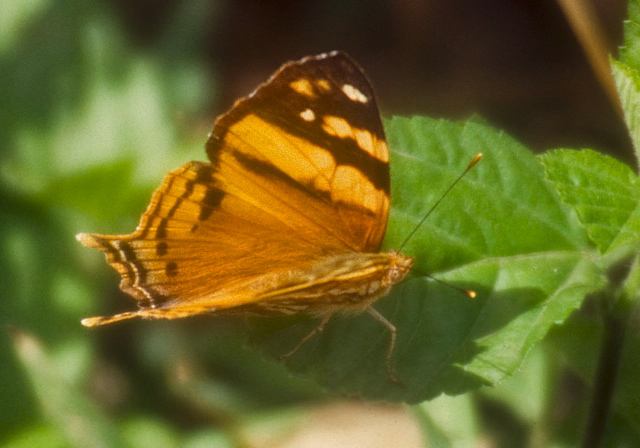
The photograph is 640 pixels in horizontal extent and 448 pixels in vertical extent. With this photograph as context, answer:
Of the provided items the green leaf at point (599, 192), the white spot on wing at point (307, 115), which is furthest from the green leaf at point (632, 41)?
the white spot on wing at point (307, 115)

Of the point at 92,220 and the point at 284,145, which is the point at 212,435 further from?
the point at 284,145

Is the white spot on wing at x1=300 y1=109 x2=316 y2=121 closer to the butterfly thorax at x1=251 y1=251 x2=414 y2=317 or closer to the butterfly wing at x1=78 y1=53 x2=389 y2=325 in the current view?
the butterfly wing at x1=78 y1=53 x2=389 y2=325

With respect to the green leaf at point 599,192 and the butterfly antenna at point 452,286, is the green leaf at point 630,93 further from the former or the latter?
the butterfly antenna at point 452,286

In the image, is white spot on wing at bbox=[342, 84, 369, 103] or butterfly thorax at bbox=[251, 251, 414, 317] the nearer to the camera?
butterfly thorax at bbox=[251, 251, 414, 317]

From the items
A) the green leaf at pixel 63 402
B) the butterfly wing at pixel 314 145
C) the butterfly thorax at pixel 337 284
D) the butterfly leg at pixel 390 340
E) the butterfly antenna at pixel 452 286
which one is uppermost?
the butterfly wing at pixel 314 145

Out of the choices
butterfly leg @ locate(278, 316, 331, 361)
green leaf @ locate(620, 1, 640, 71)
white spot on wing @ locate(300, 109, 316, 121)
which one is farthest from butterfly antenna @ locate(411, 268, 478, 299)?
green leaf @ locate(620, 1, 640, 71)

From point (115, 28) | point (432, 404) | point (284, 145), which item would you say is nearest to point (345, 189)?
point (284, 145)
